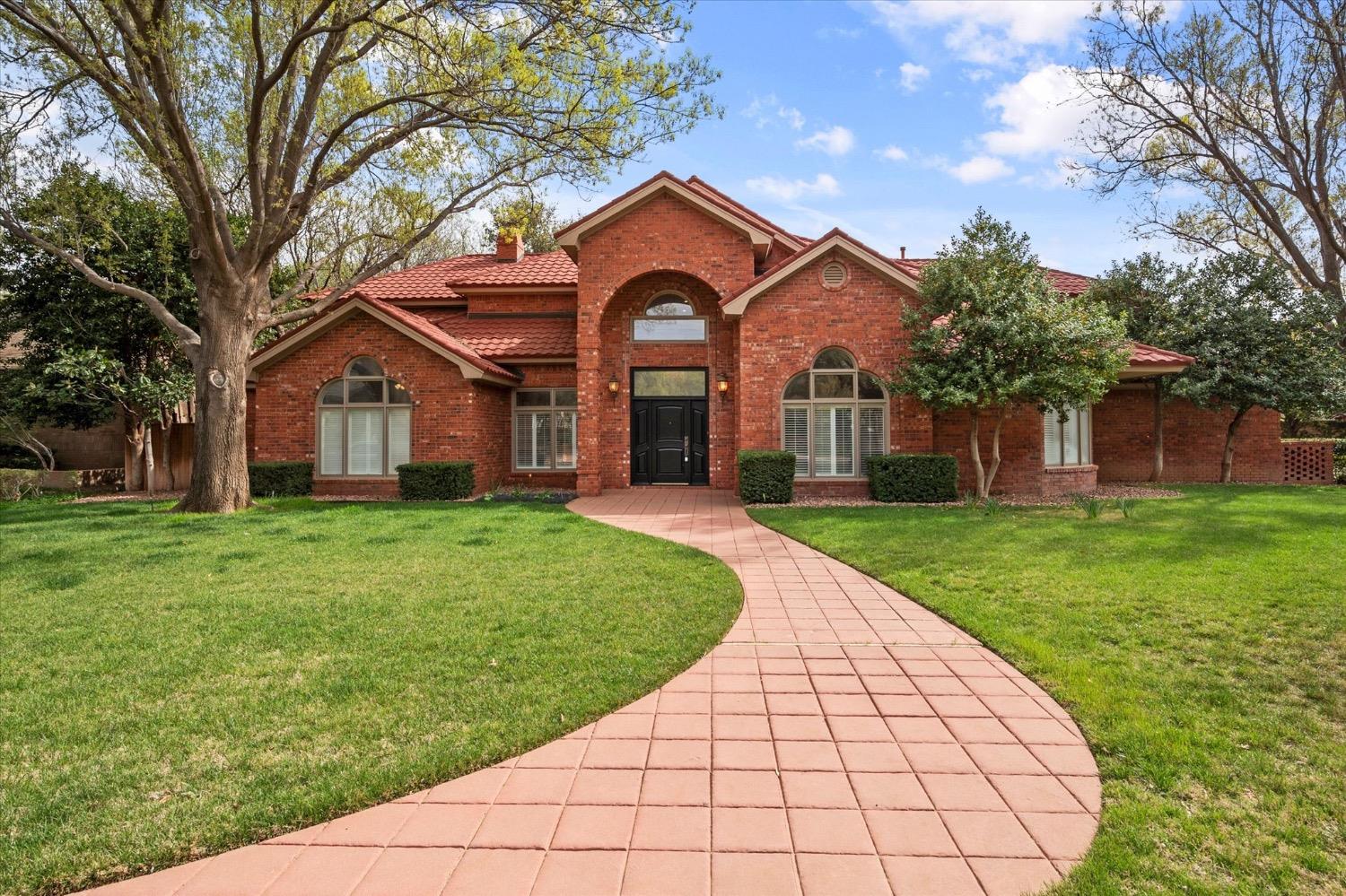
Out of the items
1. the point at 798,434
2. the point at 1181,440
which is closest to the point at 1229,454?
the point at 1181,440

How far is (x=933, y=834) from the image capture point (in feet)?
8.83

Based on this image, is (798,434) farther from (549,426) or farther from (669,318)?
(549,426)

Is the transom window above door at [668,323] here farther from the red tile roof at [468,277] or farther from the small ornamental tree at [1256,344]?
the small ornamental tree at [1256,344]

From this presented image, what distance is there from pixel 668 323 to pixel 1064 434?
9.15m

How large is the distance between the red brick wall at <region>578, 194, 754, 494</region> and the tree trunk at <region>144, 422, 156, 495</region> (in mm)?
10538

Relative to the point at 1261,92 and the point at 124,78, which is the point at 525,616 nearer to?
the point at 124,78

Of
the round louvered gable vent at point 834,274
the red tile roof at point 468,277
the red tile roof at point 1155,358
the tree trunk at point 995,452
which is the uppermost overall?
the red tile roof at point 468,277

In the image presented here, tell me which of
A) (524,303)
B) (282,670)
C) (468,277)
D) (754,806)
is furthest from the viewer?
(524,303)

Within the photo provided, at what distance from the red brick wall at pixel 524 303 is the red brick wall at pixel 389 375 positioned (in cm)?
345

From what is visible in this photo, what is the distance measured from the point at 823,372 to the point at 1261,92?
48.3 ft

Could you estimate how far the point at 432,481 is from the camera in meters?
14.0

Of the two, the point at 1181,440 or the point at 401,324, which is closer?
the point at 401,324

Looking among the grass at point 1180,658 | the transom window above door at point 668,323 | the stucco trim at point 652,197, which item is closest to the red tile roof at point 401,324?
the stucco trim at point 652,197

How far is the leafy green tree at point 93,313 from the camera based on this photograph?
14.8 m
